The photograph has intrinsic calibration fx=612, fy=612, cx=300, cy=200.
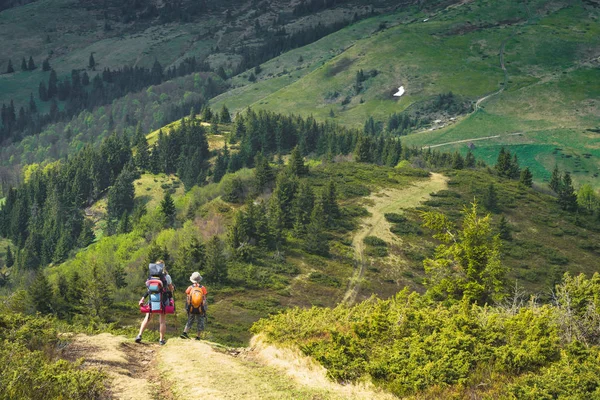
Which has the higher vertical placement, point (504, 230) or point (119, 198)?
point (504, 230)

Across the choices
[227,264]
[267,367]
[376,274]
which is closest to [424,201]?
[376,274]

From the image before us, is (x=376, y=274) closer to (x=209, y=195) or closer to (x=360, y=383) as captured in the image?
(x=209, y=195)

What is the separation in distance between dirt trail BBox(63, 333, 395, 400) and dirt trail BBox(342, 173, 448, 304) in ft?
216

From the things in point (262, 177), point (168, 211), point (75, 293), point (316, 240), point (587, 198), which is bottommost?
point (587, 198)

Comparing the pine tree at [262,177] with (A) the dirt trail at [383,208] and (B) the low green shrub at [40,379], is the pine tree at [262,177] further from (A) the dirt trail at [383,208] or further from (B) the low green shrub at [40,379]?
(B) the low green shrub at [40,379]

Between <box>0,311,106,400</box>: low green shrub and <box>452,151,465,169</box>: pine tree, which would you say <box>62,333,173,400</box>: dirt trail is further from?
<box>452,151,465,169</box>: pine tree

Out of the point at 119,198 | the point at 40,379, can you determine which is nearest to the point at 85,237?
the point at 119,198

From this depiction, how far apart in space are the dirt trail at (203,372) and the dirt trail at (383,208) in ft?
216

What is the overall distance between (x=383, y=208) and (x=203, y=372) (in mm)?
115433

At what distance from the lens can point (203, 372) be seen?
19.1 m

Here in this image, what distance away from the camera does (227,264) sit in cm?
9469

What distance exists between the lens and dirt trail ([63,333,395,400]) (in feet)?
56.0

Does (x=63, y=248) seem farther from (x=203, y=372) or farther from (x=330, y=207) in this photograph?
(x=203, y=372)

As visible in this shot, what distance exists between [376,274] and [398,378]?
3350 inches
